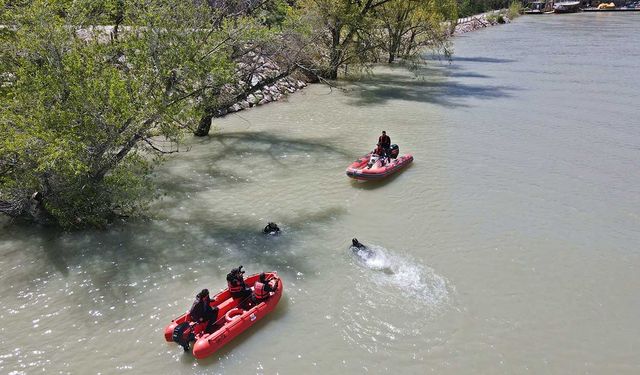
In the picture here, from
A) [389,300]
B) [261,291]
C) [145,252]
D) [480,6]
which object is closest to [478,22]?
[480,6]

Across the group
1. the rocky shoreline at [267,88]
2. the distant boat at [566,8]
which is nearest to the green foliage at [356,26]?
the rocky shoreline at [267,88]

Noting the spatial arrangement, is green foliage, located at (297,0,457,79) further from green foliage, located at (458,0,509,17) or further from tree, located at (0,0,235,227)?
green foliage, located at (458,0,509,17)

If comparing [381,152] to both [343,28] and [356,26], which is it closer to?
[356,26]

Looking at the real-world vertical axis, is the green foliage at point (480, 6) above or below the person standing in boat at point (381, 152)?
above

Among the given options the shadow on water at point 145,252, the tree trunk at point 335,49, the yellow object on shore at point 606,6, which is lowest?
the shadow on water at point 145,252

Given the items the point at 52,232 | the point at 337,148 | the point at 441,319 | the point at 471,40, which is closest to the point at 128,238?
the point at 52,232

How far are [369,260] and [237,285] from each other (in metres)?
3.47

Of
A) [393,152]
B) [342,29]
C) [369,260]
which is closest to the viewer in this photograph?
[369,260]

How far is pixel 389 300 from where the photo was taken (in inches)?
407

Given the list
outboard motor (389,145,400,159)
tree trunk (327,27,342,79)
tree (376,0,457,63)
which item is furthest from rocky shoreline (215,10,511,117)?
tree (376,0,457,63)

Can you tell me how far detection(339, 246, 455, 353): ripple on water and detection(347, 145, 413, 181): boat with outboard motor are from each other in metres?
4.54

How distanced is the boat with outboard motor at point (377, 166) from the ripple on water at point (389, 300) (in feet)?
14.9

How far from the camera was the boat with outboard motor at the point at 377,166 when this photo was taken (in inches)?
638

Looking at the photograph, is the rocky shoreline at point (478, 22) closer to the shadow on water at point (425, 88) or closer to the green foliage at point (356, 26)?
the green foliage at point (356, 26)
